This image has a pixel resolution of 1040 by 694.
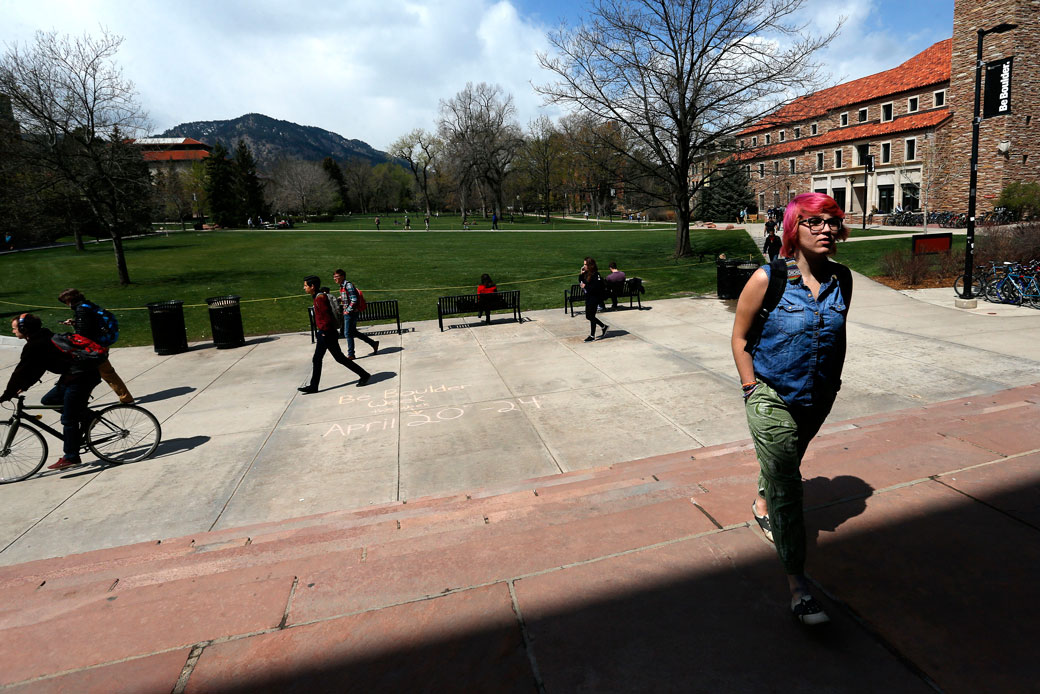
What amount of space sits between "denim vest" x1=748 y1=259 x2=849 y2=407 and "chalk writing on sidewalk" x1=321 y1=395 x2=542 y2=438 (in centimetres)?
504

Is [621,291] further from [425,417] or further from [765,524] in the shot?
[765,524]

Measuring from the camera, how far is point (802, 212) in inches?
109

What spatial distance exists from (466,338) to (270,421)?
5.62 meters

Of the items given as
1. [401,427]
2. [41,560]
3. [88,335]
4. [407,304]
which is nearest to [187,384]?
[88,335]

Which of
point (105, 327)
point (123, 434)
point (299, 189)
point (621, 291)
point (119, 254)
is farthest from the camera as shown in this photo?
point (299, 189)

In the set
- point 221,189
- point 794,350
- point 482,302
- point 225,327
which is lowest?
point 225,327

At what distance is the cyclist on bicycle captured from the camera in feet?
20.1

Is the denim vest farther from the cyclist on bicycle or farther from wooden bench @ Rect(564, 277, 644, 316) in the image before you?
wooden bench @ Rect(564, 277, 644, 316)

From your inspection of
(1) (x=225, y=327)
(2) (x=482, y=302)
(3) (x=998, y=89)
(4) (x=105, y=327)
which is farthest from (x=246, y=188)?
(3) (x=998, y=89)

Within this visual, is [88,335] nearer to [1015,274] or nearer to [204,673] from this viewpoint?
[204,673]

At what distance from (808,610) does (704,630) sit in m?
0.49

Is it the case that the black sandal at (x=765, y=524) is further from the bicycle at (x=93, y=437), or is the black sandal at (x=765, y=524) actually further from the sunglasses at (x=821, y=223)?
the bicycle at (x=93, y=437)

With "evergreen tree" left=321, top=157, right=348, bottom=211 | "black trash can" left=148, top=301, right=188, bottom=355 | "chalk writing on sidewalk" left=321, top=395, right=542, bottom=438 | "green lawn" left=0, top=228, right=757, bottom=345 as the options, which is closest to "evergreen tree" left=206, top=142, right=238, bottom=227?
"evergreen tree" left=321, top=157, right=348, bottom=211

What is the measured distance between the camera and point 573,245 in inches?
1470
